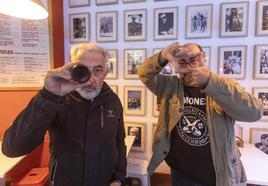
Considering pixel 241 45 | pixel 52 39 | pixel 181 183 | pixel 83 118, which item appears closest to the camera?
pixel 83 118

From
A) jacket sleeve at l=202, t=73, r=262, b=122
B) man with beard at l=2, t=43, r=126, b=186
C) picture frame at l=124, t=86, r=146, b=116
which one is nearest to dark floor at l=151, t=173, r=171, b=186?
picture frame at l=124, t=86, r=146, b=116

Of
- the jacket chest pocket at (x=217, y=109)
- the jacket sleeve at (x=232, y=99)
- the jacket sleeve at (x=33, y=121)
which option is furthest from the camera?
the jacket chest pocket at (x=217, y=109)

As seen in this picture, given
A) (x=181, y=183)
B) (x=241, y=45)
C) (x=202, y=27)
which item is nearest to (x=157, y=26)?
(x=202, y=27)

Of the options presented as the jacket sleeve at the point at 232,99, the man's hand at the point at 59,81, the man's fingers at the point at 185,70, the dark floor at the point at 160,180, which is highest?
the man's fingers at the point at 185,70

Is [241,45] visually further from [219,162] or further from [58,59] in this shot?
[58,59]

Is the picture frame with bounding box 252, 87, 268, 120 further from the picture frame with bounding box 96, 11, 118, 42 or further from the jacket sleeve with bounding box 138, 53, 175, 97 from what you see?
the picture frame with bounding box 96, 11, 118, 42

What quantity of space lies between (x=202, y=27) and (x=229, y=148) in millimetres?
1139

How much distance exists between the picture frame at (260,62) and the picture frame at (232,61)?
0.26 feet

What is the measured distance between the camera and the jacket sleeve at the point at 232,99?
93 centimetres

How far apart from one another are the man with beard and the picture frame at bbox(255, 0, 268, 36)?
51.7 inches

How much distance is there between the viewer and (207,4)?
71.8 inches

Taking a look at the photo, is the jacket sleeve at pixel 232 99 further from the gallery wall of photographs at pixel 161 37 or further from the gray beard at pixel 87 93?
the gallery wall of photographs at pixel 161 37

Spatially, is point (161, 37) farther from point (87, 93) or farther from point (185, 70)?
point (87, 93)

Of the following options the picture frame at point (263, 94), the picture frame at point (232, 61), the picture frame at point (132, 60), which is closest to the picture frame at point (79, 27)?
the picture frame at point (132, 60)
